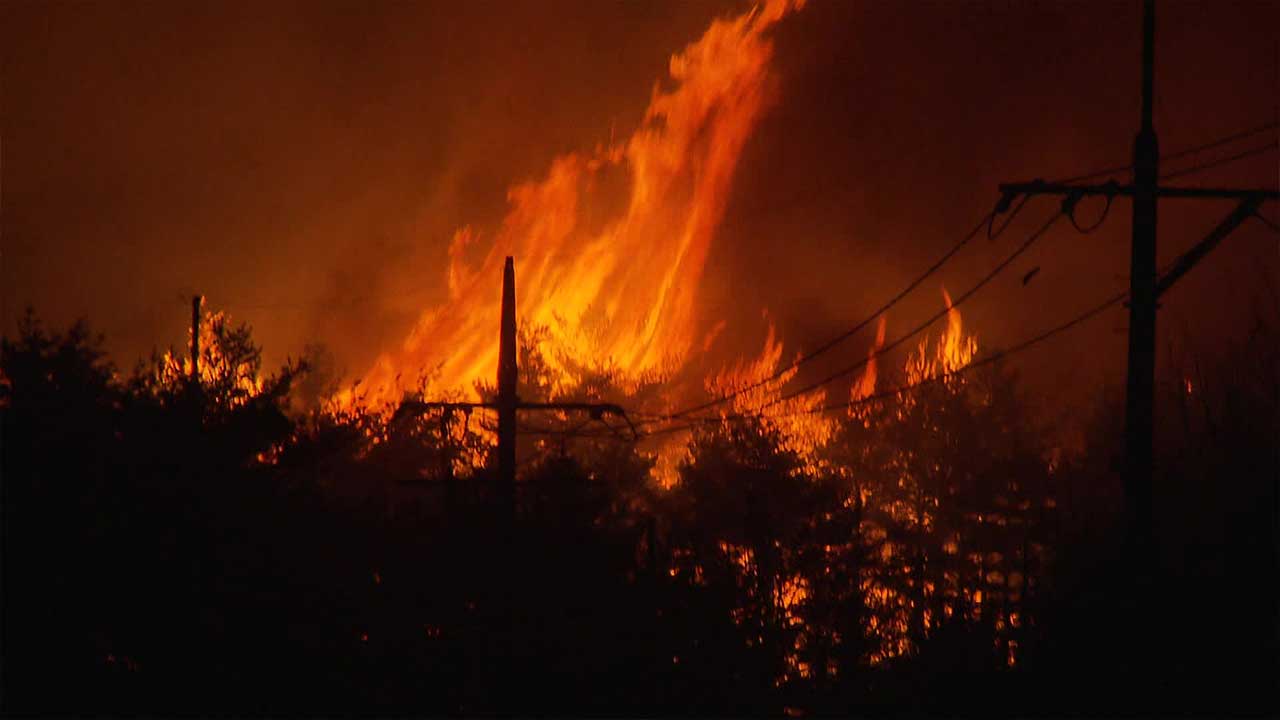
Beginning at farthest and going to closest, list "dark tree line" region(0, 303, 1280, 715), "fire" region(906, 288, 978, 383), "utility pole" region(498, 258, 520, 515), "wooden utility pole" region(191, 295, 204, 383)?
"fire" region(906, 288, 978, 383), "wooden utility pole" region(191, 295, 204, 383), "utility pole" region(498, 258, 520, 515), "dark tree line" region(0, 303, 1280, 715)

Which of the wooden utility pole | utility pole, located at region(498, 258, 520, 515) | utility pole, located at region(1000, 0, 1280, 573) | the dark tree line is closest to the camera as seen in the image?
utility pole, located at region(1000, 0, 1280, 573)

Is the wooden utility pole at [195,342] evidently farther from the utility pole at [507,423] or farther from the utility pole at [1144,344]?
the utility pole at [1144,344]

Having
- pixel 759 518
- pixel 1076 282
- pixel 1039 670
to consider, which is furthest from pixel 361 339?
pixel 1039 670

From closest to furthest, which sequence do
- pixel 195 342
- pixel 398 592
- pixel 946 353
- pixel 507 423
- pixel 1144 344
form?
pixel 1144 344 < pixel 398 592 < pixel 507 423 < pixel 195 342 < pixel 946 353

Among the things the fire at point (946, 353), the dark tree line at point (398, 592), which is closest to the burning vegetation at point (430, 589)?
the dark tree line at point (398, 592)

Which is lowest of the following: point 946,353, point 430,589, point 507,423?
point 430,589

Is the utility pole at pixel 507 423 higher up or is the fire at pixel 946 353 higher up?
the fire at pixel 946 353

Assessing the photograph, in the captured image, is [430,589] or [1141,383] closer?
[1141,383]

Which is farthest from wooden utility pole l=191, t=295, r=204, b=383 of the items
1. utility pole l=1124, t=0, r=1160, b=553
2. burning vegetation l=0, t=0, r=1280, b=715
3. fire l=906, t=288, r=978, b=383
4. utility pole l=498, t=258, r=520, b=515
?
fire l=906, t=288, r=978, b=383

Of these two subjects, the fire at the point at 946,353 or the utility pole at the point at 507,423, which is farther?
the fire at the point at 946,353

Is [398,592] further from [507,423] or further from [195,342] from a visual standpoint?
[195,342]

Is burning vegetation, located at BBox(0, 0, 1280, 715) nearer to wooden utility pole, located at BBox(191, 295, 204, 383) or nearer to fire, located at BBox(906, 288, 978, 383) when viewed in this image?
wooden utility pole, located at BBox(191, 295, 204, 383)

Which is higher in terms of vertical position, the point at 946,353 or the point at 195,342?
the point at 946,353

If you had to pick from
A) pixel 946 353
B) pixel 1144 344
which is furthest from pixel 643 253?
pixel 1144 344
